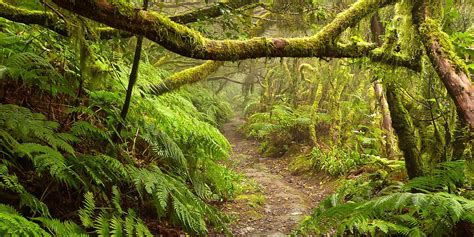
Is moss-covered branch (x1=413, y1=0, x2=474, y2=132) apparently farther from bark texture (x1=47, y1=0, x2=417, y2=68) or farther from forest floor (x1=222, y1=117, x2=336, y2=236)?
forest floor (x1=222, y1=117, x2=336, y2=236)

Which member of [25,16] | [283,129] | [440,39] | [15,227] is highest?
[440,39]

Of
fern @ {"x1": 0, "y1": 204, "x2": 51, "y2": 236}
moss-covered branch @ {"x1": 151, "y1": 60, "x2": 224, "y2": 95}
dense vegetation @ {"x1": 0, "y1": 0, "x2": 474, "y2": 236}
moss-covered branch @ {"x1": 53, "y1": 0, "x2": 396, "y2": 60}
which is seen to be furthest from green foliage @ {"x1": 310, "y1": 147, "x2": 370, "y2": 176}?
fern @ {"x1": 0, "y1": 204, "x2": 51, "y2": 236}

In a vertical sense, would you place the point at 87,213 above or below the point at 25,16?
below

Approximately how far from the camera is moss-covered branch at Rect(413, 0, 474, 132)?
3225 mm

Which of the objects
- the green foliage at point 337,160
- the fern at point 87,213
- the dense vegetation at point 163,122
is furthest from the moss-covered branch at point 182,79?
the green foliage at point 337,160

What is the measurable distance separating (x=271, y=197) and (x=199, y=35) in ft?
16.3

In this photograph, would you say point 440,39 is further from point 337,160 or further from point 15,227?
point 337,160

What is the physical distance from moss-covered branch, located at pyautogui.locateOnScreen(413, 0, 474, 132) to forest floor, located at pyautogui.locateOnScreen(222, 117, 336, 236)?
113 inches

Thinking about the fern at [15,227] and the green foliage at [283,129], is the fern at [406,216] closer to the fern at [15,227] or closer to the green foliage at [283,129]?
the fern at [15,227]

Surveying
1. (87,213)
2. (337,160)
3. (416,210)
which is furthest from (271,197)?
(87,213)

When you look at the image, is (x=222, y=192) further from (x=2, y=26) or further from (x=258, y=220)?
(x=2, y=26)

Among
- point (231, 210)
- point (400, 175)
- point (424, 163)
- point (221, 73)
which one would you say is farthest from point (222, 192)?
point (221, 73)

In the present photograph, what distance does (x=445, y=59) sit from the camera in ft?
11.4

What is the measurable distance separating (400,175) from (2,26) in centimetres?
543
